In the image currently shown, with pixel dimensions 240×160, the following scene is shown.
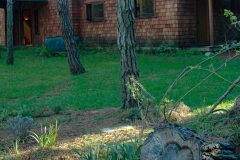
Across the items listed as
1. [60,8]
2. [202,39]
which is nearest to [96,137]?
[60,8]

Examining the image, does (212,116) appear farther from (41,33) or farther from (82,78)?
(41,33)

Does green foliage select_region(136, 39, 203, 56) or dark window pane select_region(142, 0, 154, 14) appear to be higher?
dark window pane select_region(142, 0, 154, 14)

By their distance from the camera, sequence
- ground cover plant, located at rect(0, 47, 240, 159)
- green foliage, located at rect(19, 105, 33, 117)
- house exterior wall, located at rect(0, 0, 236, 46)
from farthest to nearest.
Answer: house exterior wall, located at rect(0, 0, 236, 46) → green foliage, located at rect(19, 105, 33, 117) → ground cover plant, located at rect(0, 47, 240, 159)

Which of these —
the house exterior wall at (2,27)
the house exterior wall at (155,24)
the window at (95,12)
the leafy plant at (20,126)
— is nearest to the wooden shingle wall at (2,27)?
the house exterior wall at (2,27)

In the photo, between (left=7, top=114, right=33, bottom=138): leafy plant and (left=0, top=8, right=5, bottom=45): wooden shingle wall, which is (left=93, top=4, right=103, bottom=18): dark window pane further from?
(left=7, top=114, right=33, bottom=138): leafy plant

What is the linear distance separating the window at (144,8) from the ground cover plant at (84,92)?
2.84 m

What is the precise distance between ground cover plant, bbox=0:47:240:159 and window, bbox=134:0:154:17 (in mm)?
2842

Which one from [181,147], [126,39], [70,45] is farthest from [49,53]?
[181,147]

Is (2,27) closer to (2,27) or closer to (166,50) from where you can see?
(2,27)

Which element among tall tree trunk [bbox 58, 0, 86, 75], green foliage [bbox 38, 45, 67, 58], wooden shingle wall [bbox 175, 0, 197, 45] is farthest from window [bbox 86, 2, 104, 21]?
tall tree trunk [bbox 58, 0, 86, 75]

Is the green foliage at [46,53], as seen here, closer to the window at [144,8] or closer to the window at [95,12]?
the window at [95,12]

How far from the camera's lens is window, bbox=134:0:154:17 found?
21.6m

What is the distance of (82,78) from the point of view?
14.4 metres

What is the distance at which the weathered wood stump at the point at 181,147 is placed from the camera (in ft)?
13.2
